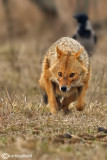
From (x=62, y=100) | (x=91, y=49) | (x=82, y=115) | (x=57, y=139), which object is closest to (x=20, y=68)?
(x=91, y=49)

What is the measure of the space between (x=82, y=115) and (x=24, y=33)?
23896 mm

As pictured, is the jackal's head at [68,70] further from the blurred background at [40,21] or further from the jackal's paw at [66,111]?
the blurred background at [40,21]

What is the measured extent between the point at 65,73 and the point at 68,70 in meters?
0.07

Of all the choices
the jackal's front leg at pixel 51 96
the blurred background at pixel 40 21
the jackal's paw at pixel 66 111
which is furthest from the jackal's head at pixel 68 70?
the blurred background at pixel 40 21

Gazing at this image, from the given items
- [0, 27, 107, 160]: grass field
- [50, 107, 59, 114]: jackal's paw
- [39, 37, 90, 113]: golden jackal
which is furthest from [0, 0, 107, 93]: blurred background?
[0, 27, 107, 160]: grass field

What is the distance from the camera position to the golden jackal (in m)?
7.61

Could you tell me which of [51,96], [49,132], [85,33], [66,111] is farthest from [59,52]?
[85,33]

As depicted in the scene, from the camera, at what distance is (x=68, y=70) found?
7.57 meters

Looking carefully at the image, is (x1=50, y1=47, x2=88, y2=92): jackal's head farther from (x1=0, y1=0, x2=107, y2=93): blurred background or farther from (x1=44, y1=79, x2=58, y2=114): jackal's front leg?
(x1=0, y1=0, x2=107, y2=93): blurred background

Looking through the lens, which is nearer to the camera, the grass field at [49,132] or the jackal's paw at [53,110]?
the grass field at [49,132]

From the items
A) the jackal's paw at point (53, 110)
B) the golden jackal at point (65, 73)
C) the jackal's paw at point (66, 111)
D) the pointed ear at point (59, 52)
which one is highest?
the pointed ear at point (59, 52)

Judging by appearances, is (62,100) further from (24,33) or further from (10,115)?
(24,33)

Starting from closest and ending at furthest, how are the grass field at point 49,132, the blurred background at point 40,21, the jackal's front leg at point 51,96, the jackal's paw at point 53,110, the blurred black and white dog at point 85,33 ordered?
the grass field at point 49,132 < the jackal's paw at point 53,110 < the jackal's front leg at point 51,96 < the blurred black and white dog at point 85,33 < the blurred background at point 40,21

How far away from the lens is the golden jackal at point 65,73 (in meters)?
7.61
